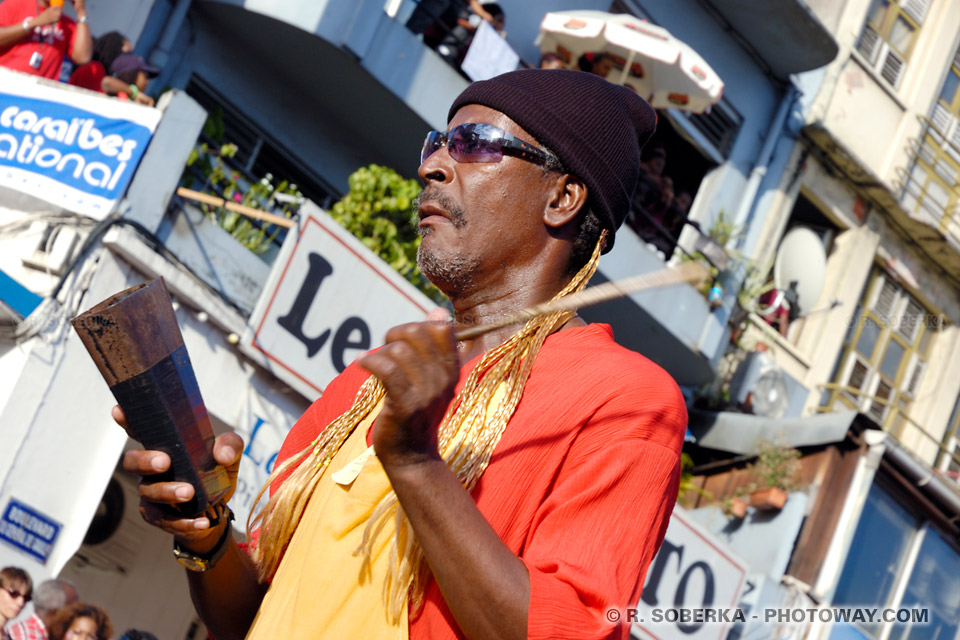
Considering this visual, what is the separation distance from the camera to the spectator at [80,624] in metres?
6.38

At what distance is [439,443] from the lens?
76.0 inches

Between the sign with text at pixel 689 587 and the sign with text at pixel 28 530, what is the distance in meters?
5.21

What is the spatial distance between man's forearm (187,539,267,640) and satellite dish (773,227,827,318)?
13000 millimetres

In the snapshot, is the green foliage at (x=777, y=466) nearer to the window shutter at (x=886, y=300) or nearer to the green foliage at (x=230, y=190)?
the window shutter at (x=886, y=300)

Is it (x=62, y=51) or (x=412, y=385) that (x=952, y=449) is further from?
(x=412, y=385)

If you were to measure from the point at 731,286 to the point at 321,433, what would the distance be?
39.5 feet

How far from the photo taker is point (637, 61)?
1208 cm

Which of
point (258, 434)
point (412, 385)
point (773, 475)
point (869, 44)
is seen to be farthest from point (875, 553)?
point (412, 385)

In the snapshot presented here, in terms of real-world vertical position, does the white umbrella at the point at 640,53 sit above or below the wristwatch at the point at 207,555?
above

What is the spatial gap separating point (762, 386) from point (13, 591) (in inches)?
390

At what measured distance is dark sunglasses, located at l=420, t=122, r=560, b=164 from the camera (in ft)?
7.38

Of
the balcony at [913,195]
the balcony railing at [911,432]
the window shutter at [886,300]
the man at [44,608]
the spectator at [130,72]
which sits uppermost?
the balcony at [913,195]

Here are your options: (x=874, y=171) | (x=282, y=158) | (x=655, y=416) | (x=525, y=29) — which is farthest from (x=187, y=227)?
(x=874, y=171)

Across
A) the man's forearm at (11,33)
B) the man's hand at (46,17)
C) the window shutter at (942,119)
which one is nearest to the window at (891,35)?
the window shutter at (942,119)
